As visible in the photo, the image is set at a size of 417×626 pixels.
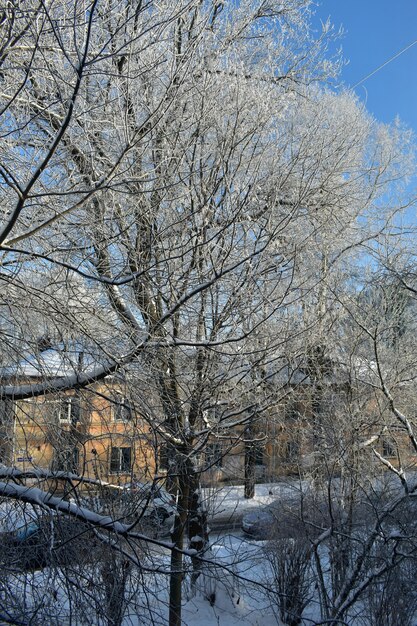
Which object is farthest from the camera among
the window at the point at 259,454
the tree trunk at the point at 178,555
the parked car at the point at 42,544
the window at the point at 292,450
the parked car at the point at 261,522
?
the window at the point at 292,450

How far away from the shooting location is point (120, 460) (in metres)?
4.84

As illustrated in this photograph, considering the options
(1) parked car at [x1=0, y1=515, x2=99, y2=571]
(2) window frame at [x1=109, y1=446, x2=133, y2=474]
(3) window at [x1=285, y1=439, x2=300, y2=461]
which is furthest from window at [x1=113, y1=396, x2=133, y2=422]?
(3) window at [x1=285, y1=439, x2=300, y2=461]

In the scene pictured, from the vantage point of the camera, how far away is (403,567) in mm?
7375

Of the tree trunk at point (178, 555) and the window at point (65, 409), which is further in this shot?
the tree trunk at point (178, 555)

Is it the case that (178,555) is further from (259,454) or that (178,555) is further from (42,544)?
(259,454)

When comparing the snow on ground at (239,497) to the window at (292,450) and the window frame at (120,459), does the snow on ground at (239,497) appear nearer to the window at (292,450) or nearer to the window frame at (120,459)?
the window at (292,450)

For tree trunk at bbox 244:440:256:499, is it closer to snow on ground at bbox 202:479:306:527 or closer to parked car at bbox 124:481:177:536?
snow on ground at bbox 202:479:306:527

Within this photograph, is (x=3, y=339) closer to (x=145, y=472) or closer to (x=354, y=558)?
(x=145, y=472)

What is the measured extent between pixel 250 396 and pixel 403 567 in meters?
2.70

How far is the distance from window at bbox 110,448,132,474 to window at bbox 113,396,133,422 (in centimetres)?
25

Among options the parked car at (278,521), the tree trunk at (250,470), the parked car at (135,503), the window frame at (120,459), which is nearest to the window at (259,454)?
the tree trunk at (250,470)

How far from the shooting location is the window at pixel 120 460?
15.8ft

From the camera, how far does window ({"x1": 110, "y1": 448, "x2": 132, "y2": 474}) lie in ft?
15.8

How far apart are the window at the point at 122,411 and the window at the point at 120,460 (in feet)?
0.81
